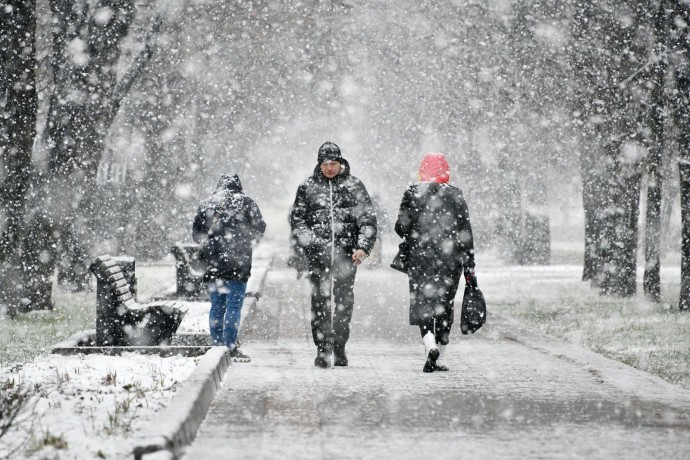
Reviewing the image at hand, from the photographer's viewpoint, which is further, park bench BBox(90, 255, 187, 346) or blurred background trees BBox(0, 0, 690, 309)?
blurred background trees BBox(0, 0, 690, 309)

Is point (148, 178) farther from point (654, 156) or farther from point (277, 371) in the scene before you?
point (277, 371)

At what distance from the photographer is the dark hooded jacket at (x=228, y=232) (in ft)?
29.6

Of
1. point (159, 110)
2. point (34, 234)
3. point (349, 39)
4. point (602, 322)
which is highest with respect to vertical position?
point (349, 39)

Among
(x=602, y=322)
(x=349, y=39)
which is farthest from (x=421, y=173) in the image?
A: (x=349, y=39)

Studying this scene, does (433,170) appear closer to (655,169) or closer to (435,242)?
(435,242)

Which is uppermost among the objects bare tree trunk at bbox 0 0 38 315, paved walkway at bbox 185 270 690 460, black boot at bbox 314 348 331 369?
bare tree trunk at bbox 0 0 38 315

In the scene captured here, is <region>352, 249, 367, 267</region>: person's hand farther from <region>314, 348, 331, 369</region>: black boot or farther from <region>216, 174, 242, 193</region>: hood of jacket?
<region>216, 174, 242, 193</region>: hood of jacket

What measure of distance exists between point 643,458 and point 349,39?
22.9m

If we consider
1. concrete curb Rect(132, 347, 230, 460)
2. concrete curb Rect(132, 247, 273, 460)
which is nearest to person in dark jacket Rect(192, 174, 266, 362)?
concrete curb Rect(132, 247, 273, 460)

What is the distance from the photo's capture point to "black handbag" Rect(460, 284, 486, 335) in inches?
329

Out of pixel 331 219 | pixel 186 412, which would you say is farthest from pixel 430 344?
pixel 186 412

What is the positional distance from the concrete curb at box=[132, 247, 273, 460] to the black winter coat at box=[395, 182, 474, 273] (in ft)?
6.37

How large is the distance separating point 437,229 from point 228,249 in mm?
2047

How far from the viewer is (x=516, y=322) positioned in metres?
13.1
